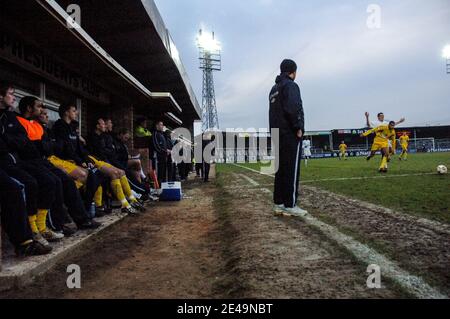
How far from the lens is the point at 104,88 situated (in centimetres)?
895

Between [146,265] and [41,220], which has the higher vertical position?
[41,220]

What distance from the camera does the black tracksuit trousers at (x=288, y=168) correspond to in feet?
15.4

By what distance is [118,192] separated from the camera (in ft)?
18.6

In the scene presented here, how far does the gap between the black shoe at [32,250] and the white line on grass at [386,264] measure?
260cm

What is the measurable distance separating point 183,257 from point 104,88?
680cm

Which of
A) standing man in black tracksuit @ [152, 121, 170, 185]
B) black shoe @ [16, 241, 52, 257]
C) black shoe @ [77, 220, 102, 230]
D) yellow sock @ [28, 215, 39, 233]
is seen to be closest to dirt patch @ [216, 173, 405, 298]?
black shoe @ [16, 241, 52, 257]

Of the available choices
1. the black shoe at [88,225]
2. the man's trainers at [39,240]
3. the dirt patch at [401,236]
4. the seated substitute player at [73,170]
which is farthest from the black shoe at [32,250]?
the dirt patch at [401,236]

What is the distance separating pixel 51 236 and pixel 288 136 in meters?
3.07

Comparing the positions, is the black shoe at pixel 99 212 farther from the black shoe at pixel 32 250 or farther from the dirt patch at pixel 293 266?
the dirt patch at pixel 293 266

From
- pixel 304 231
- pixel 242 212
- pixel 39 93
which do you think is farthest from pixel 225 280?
pixel 39 93

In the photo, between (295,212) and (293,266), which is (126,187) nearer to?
(295,212)

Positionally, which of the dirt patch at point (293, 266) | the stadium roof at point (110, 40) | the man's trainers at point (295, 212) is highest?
the stadium roof at point (110, 40)

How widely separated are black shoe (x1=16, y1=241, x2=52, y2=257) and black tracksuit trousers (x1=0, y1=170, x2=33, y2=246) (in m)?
0.06

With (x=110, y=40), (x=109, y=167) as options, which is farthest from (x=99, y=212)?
(x=110, y=40)
